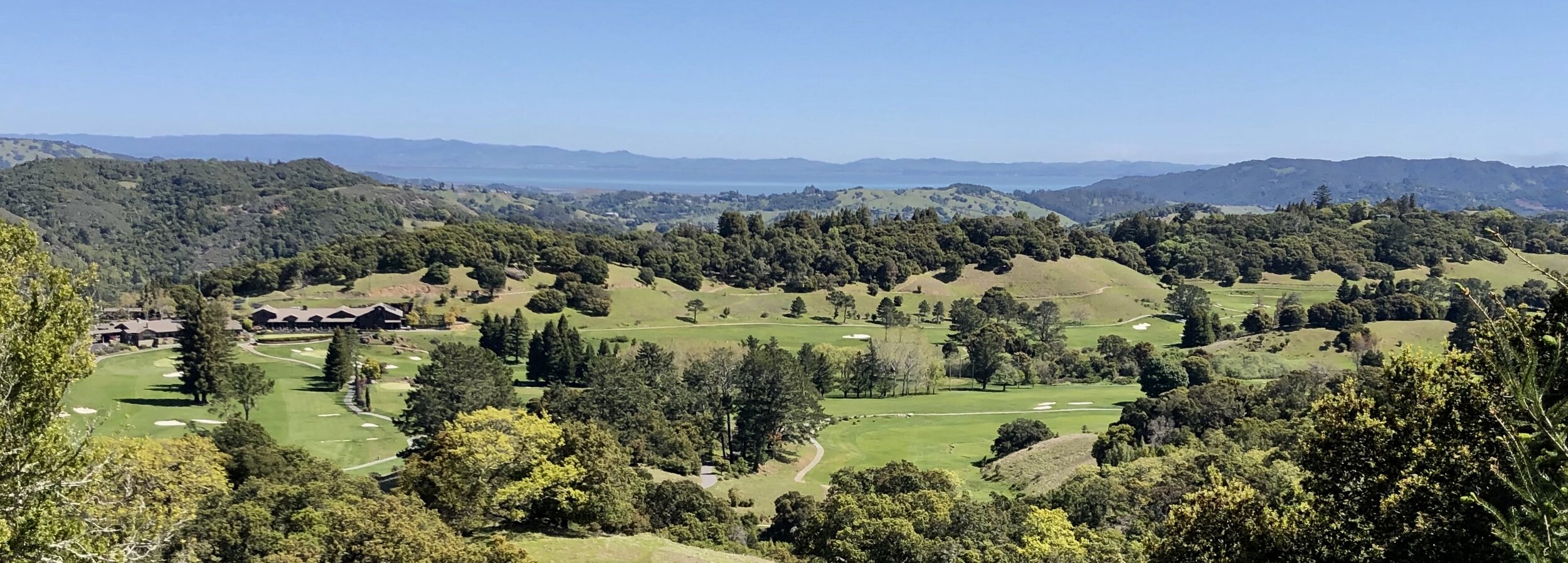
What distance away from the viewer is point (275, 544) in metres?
22.8

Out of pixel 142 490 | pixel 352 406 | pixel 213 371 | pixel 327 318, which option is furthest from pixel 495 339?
pixel 142 490

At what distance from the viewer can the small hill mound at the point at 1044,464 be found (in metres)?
46.9

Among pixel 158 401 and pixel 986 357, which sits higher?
pixel 158 401

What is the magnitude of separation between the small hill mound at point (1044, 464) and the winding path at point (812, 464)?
31.4 ft

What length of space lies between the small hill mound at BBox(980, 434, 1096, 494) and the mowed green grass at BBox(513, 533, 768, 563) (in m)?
21.2

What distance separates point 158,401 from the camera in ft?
182

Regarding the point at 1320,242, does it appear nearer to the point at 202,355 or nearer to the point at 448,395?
the point at 448,395

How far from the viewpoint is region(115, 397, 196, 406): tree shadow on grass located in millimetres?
54256

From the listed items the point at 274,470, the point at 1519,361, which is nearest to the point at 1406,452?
the point at 1519,361

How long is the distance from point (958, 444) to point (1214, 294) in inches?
3437

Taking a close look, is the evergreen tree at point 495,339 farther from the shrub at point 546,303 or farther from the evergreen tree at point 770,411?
the evergreen tree at point 770,411

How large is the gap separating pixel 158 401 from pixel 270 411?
6.41 meters

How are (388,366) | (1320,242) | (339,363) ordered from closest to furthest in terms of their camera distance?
(339,363), (388,366), (1320,242)

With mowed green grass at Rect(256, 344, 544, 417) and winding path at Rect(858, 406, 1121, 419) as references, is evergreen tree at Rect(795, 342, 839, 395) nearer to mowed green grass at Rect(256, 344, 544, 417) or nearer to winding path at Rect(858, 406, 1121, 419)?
winding path at Rect(858, 406, 1121, 419)
